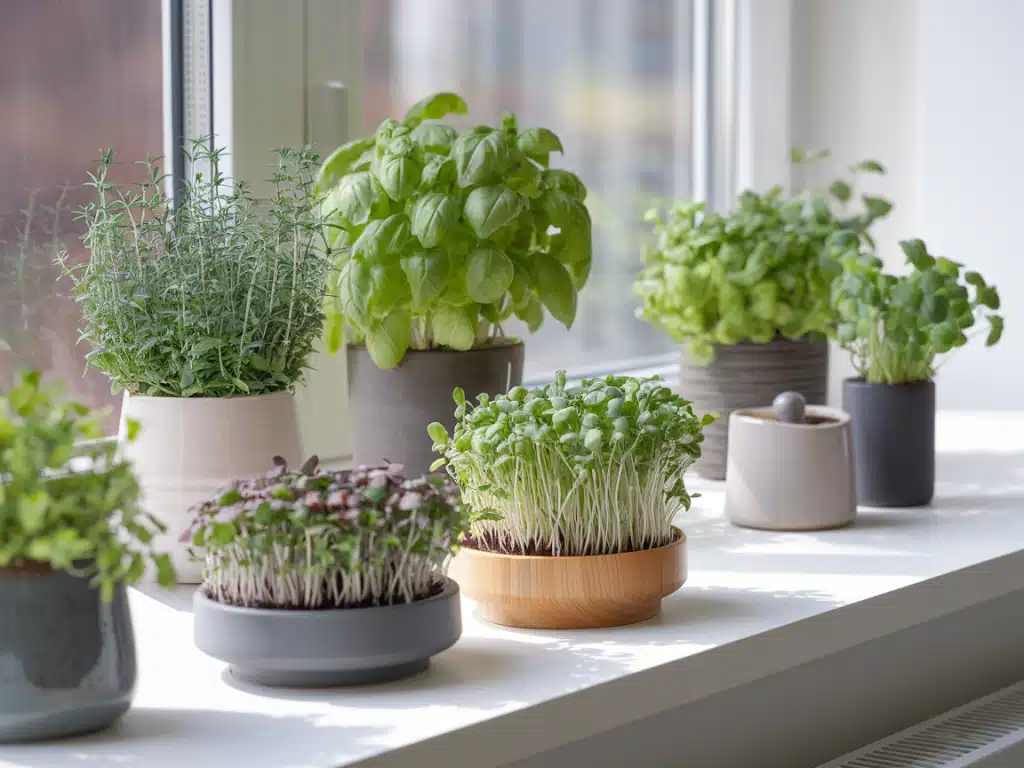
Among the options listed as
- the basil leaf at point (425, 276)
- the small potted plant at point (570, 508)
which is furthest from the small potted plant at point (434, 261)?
the small potted plant at point (570, 508)

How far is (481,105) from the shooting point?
1.79m

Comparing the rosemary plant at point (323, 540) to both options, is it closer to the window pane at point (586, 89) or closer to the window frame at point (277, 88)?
the window frame at point (277, 88)

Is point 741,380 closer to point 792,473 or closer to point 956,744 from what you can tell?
point 792,473

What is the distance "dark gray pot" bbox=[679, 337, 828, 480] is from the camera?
162 cm

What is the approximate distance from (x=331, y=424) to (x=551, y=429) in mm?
618

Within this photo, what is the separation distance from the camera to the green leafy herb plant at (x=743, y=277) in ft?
5.26

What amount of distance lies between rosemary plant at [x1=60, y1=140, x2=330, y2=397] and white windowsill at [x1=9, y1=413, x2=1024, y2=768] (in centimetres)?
19

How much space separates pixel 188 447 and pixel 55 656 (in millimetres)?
342

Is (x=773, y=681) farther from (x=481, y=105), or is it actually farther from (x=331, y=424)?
(x=481, y=105)

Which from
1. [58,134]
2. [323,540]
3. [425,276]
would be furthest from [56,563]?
[58,134]

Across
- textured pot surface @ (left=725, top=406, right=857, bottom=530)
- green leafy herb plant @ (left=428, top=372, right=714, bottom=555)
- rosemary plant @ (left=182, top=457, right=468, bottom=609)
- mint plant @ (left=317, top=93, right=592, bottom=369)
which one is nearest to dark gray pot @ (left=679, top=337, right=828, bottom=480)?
textured pot surface @ (left=725, top=406, right=857, bottom=530)

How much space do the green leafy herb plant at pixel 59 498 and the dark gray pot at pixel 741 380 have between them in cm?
Result: 100

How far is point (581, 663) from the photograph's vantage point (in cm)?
90

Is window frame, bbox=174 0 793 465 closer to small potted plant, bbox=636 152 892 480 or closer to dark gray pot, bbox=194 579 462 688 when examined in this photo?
small potted plant, bbox=636 152 892 480
